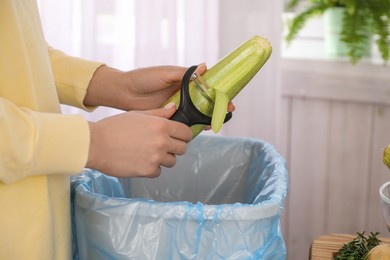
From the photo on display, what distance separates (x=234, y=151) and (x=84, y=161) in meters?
0.46

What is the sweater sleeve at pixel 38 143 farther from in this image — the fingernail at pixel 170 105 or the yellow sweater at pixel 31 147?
the fingernail at pixel 170 105

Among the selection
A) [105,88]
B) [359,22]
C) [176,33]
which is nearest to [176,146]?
[105,88]

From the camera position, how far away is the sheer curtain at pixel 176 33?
1681 millimetres

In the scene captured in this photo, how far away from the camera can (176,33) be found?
1.70 meters

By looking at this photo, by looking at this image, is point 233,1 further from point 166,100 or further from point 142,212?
point 142,212

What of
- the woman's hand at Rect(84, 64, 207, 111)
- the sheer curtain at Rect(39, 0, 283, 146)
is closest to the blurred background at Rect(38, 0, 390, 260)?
the sheer curtain at Rect(39, 0, 283, 146)

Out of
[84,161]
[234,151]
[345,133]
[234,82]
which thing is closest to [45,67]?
[84,161]

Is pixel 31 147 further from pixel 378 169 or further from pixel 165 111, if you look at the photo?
pixel 378 169

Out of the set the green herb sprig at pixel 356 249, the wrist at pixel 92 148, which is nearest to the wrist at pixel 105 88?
the wrist at pixel 92 148

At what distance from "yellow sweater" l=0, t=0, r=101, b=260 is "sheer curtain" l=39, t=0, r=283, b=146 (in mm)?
798

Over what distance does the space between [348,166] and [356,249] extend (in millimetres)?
853

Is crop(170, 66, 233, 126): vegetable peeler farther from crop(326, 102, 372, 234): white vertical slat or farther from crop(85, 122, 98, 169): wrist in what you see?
crop(326, 102, 372, 234): white vertical slat

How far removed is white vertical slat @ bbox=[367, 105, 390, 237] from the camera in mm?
1777

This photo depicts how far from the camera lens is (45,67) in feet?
2.95
